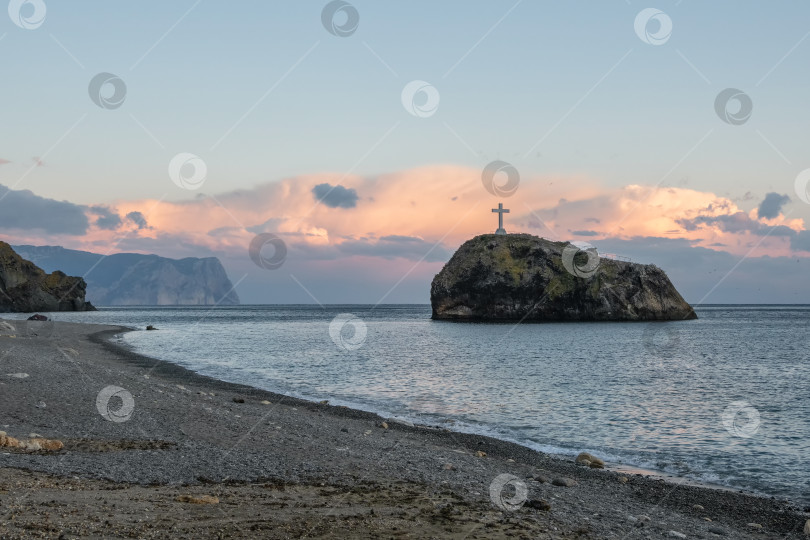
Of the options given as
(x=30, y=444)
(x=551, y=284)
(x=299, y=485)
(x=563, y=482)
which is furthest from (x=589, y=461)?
(x=551, y=284)

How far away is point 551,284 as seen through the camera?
16825cm

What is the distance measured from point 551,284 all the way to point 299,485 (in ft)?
524

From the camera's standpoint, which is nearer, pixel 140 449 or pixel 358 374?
pixel 140 449

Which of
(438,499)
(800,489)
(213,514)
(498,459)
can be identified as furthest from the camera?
(498,459)

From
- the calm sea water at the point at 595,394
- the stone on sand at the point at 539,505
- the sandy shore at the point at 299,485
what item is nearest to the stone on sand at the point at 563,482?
the sandy shore at the point at 299,485

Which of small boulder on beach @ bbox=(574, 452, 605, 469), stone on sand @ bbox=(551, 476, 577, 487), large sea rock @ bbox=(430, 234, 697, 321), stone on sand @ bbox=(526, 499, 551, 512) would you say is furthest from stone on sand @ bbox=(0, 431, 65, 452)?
large sea rock @ bbox=(430, 234, 697, 321)

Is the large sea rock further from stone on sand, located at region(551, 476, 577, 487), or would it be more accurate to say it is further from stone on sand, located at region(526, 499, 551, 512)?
stone on sand, located at region(526, 499, 551, 512)

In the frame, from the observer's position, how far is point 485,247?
17562 centimetres

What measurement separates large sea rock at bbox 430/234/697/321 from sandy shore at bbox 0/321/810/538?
14575cm

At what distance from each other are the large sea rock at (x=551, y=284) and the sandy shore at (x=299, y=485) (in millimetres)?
145754

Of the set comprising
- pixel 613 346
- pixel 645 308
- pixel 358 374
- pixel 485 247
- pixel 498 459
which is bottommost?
pixel 498 459

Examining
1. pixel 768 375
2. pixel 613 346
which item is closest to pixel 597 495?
pixel 768 375

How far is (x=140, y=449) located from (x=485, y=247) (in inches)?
6364

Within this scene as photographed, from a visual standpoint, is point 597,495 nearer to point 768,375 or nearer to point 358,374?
point 358,374
